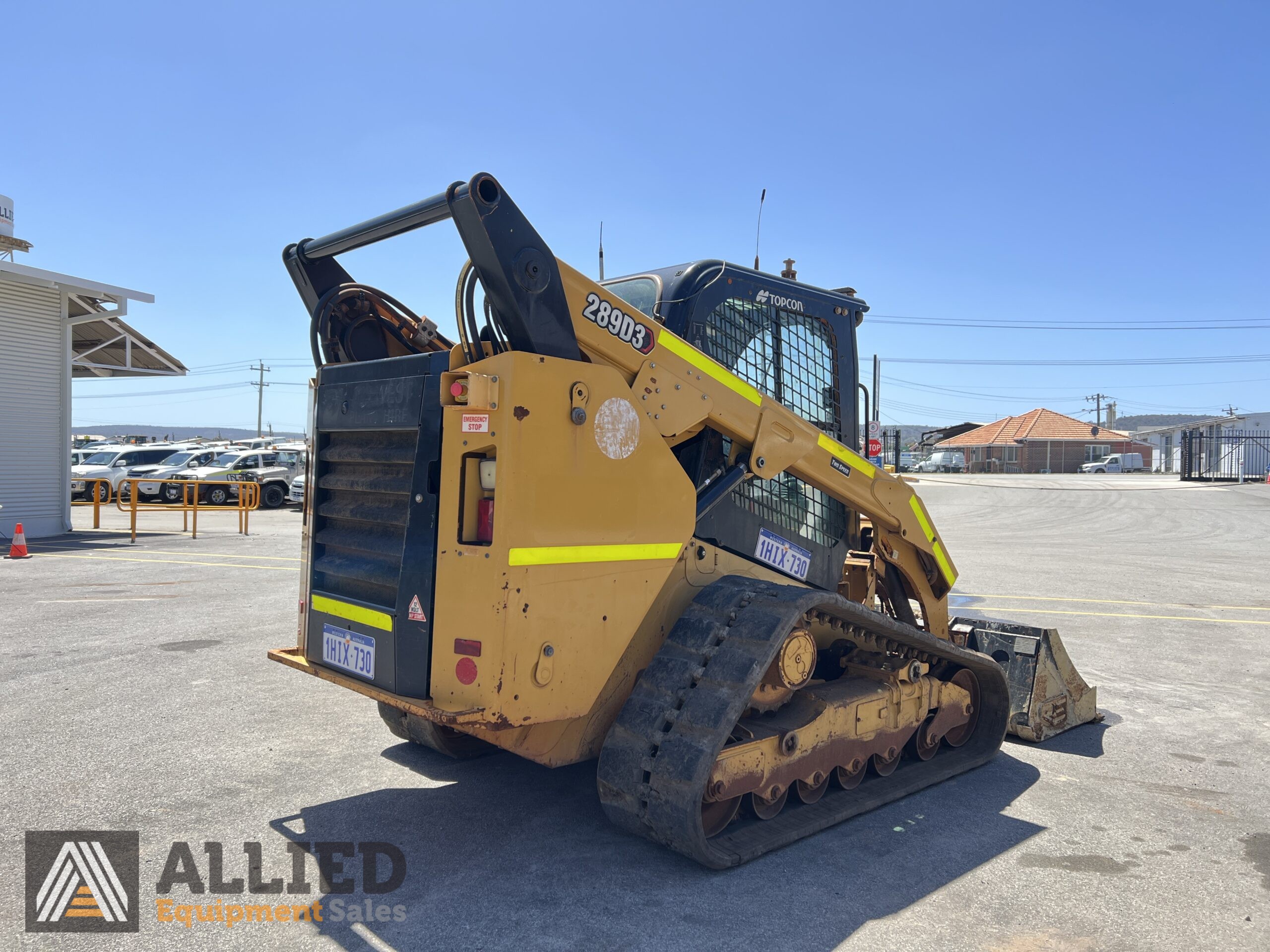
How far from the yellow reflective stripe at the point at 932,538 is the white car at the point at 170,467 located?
83.2 ft

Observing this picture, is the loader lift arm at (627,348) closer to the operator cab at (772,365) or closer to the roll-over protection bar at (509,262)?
the roll-over protection bar at (509,262)

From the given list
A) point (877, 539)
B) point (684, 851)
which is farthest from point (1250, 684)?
point (684, 851)

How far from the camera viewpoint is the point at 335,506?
421cm

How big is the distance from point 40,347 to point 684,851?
745 inches

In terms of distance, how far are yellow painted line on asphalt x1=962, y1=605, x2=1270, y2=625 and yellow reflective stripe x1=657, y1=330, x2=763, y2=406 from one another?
648 centimetres

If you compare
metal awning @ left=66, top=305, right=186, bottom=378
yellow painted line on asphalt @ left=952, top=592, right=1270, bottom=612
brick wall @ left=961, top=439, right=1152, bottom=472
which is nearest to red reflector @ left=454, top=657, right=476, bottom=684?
yellow painted line on asphalt @ left=952, top=592, right=1270, bottom=612

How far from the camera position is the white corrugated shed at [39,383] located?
56.1ft

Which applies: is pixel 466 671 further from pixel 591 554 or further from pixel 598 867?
pixel 598 867

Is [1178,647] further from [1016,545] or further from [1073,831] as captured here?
[1016,545]

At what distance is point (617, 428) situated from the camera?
3752mm

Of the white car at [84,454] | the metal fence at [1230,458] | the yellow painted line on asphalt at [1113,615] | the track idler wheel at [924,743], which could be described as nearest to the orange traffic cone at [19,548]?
the yellow painted line on asphalt at [1113,615]

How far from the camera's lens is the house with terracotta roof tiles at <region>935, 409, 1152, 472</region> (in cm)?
6912

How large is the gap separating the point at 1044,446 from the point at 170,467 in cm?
6224

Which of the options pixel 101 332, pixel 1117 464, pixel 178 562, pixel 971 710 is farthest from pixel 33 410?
pixel 1117 464
